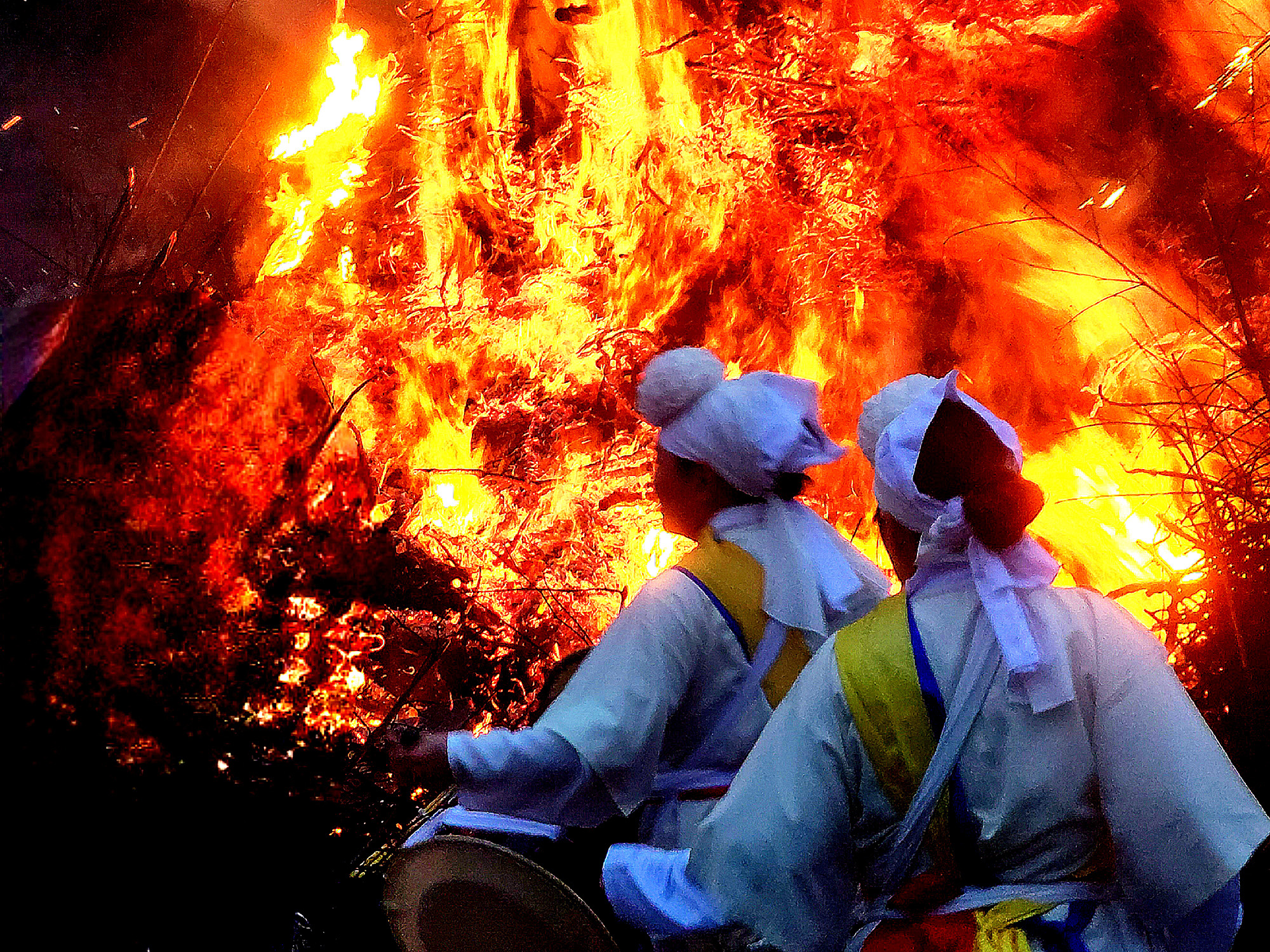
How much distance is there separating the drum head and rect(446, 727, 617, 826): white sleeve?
18 centimetres

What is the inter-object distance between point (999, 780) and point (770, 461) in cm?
142

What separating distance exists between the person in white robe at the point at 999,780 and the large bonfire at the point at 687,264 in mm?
3612

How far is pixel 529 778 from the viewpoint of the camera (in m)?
2.74

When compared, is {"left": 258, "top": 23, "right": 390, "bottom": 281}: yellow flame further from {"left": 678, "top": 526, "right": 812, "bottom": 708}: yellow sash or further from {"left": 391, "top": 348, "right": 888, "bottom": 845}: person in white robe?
{"left": 678, "top": 526, "right": 812, "bottom": 708}: yellow sash

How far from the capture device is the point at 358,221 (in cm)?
676

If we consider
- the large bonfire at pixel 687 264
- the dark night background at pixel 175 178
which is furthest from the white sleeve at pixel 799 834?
the large bonfire at pixel 687 264

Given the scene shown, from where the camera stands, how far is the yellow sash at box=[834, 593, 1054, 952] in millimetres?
1765

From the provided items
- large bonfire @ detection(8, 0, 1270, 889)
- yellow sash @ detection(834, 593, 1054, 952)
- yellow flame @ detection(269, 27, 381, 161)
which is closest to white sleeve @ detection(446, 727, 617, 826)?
yellow sash @ detection(834, 593, 1054, 952)

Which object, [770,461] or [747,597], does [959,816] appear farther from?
[770,461]

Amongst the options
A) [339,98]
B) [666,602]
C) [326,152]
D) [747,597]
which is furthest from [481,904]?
[339,98]

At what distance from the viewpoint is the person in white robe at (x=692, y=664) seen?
274 centimetres

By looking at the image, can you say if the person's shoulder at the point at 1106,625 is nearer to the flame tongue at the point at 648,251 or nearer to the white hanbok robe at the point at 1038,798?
the white hanbok robe at the point at 1038,798

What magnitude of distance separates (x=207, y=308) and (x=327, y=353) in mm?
1613

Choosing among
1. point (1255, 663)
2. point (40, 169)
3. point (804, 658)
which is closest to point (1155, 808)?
point (804, 658)
